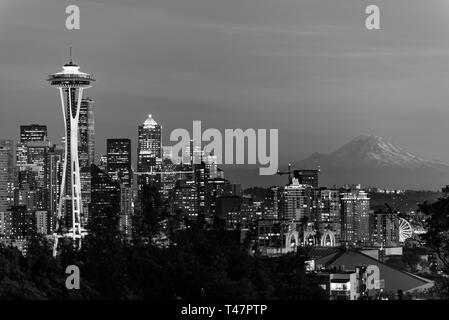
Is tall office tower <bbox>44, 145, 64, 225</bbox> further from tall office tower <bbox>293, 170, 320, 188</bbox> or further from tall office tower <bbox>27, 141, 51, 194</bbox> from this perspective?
tall office tower <bbox>293, 170, 320, 188</bbox>

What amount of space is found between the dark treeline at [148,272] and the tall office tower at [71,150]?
2988 millimetres

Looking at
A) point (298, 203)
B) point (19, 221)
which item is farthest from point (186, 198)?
point (298, 203)

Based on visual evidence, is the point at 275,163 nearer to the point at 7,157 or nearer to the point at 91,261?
the point at 91,261

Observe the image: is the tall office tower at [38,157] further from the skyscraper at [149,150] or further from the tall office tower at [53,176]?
the skyscraper at [149,150]

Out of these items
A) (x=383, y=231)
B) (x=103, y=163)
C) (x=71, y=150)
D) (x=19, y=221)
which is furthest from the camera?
(x=383, y=231)

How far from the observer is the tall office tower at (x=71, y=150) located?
23880 millimetres

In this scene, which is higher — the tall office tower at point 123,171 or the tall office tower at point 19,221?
the tall office tower at point 123,171

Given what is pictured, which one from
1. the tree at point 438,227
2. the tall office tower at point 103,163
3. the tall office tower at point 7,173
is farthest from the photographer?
the tall office tower at point 103,163

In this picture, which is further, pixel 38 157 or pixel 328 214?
pixel 328 214

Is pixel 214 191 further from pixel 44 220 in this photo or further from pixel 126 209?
pixel 44 220

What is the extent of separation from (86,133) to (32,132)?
422 cm

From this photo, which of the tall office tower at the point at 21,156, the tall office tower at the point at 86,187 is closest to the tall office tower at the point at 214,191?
the tall office tower at the point at 21,156

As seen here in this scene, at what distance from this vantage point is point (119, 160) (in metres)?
30.0

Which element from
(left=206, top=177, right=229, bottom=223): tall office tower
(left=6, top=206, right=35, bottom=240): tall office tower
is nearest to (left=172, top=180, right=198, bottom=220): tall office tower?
(left=206, top=177, right=229, bottom=223): tall office tower
